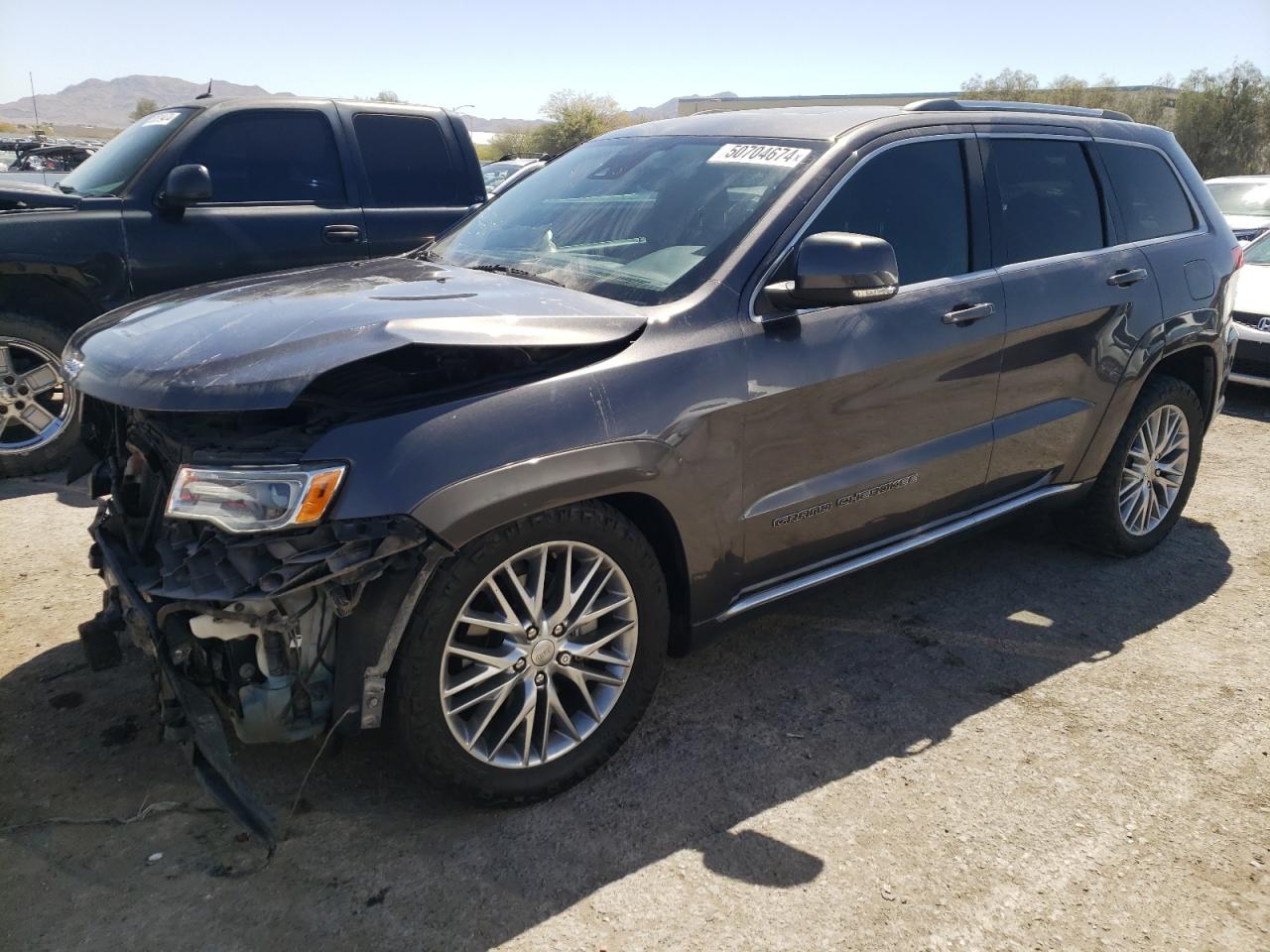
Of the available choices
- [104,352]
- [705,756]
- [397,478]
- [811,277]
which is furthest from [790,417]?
[104,352]

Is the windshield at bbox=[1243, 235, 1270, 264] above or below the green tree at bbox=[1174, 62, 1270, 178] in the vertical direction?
below

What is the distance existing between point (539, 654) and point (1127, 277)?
3057mm

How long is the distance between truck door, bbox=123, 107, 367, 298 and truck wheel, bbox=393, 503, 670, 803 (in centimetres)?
404

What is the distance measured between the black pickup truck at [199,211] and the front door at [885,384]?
148 inches

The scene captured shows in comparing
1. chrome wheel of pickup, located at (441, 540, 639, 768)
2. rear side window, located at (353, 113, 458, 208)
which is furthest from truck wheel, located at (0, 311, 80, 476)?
chrome wheel of pickup, located at (441, 540, 639, 768)

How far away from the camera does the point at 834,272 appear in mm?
2945

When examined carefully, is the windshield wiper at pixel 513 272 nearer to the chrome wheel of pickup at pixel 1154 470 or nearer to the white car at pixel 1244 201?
the chrome wheel of pickup at pixel 1154 470

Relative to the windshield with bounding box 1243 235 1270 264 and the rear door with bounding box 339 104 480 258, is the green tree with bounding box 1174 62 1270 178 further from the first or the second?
the rear door with bounding box 339 104 480 258

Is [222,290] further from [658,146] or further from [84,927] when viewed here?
[84,927]

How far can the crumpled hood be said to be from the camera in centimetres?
245

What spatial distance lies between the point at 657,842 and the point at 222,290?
223cm

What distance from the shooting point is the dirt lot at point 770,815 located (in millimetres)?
2455

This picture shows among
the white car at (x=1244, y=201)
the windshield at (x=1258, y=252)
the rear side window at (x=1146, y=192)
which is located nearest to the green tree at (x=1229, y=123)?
the white car at (x=1244, y=201)

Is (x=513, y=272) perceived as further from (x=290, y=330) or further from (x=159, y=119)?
(x=159, y=119)
